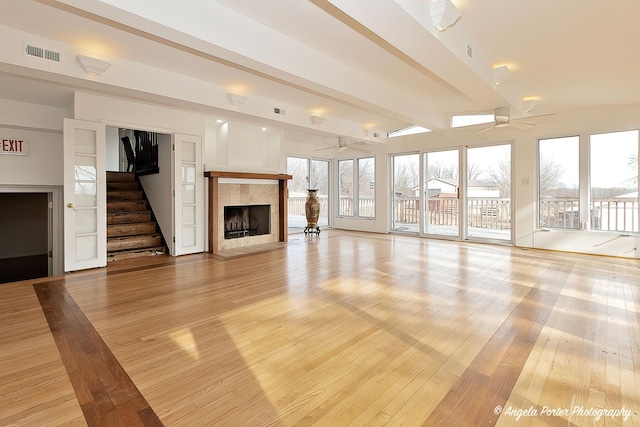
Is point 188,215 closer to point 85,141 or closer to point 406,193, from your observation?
point 85,141

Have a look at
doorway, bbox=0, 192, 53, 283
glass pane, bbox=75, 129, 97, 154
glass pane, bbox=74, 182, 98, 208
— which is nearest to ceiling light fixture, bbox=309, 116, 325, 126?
glass pane, bbox=75, 129, 97, 154

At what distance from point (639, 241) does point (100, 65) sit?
8578mm

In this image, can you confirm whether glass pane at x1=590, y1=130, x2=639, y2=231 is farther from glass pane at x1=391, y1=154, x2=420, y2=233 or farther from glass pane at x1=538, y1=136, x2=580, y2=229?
glass pane at x1=391, y1=154, x2=420, y2=233

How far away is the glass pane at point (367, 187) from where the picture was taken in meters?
9.74

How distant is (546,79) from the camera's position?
4742mm

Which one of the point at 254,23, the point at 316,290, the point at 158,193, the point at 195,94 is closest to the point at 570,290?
the point at 316,290

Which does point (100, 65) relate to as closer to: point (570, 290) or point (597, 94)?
point (570, 290)

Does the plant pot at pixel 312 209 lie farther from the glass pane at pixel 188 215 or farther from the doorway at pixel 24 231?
the doorway at pixel 24 231

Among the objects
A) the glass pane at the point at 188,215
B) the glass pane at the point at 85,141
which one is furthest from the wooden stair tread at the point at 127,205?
the glass pane at the point at 85,141

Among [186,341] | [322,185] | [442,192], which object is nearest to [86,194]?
[186,341]

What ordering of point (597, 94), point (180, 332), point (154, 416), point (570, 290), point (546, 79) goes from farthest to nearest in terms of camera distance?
point (597, 94)
point (546, 79)
point (570, 290)
point (180, 332)
point (154, 416)

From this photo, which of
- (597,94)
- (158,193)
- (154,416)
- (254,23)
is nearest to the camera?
(154,416)

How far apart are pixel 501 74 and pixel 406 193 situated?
4.84m

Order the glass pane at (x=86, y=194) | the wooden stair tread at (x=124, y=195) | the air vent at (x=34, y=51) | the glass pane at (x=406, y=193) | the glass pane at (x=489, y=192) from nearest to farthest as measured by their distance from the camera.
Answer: the air vent at (x=34, y=51) < the glass pane at (x=86, y=194) < the wooden stair tread at (x=124, y=195) < the glass pane at (x=489, y=192) < the glass pane at (x=406, y=193)
